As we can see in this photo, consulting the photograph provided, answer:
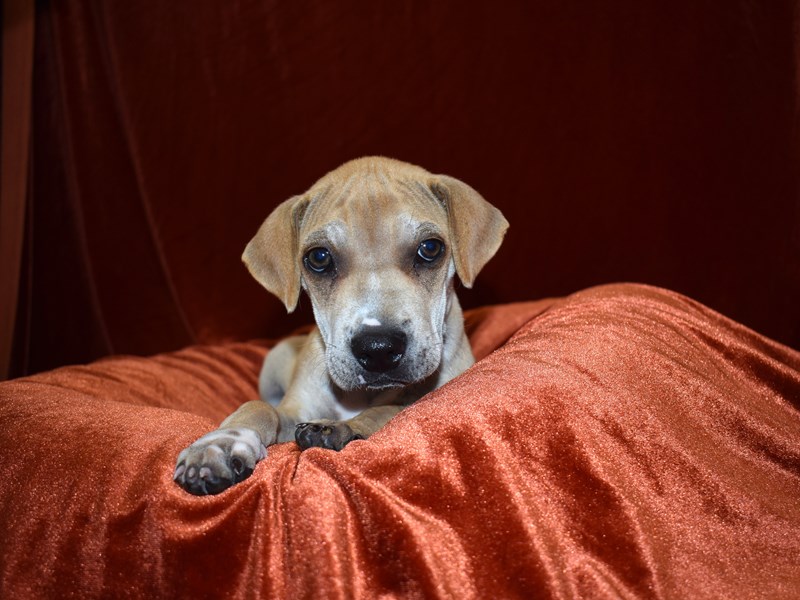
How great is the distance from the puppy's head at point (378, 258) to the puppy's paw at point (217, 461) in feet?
1.92

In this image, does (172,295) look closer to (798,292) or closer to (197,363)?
(197,363)

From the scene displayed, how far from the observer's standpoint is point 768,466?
126 inches

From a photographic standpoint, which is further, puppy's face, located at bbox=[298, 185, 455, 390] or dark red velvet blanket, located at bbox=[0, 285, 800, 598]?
puppy's face, located at bbox=[298, 185, 455, 390]

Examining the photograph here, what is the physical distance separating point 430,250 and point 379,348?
0.69m

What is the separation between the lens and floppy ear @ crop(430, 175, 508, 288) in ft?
12.1

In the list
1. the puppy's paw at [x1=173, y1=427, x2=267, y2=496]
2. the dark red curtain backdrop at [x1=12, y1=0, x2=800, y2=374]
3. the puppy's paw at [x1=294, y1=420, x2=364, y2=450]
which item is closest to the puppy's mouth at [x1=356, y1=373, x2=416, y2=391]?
the puppy's paw at [x1=294, y1=420, x2=364, y2=450]

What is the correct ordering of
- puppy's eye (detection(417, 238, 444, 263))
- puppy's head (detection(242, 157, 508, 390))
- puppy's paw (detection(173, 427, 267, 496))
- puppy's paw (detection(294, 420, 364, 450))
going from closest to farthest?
puppy's paw (detection(173, 427, 267, 496)) < puppy's paw (detection(294, 420, 364, 450)) < puppy's head (detection(242, 157, 508, 390)) < puppy's eye (detection(417, 238, 444, 263))

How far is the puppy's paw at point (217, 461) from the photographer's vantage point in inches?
104

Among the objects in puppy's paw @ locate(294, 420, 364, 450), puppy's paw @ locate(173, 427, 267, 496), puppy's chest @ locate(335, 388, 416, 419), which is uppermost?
puppy's paw @ locate(173, 427, 267, 496)

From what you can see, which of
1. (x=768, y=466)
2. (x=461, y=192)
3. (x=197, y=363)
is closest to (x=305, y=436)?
(x=461, y=192)

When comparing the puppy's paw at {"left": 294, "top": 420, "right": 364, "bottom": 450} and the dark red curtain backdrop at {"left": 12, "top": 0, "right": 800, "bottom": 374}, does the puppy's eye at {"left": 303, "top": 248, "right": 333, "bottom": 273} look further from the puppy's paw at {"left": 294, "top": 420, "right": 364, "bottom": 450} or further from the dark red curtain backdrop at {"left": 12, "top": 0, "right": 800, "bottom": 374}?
the dark red curtain backdrop at {"left": 12, "top": 0, "right": 800, "bottom": 374}

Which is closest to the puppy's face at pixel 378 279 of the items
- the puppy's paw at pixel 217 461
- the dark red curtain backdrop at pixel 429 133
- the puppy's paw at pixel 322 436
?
the puppy's paw at pixel 322 436

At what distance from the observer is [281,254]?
384cm

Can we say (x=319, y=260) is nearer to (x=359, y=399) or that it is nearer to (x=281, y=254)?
(x=281, y=254)
